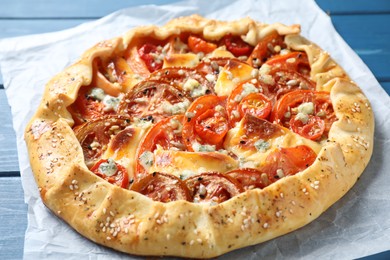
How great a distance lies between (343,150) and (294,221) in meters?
0.70

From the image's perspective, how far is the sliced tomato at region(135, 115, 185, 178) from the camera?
14.6 feet

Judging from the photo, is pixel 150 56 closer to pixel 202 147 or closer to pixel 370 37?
pixel 202 147

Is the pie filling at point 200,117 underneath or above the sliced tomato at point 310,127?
above

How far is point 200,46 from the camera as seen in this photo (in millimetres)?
5457

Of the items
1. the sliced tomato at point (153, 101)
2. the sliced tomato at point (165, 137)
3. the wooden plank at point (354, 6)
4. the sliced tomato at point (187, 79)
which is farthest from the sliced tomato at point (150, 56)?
the wooden plank at point (354, 6)

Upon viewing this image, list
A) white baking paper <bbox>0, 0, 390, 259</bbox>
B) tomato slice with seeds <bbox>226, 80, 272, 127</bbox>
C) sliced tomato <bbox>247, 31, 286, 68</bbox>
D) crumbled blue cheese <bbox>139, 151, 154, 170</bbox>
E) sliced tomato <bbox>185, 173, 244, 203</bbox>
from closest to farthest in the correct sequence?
1. white baking paper <bbox>0, 0, 390, 259</bbox>
2. sliced tomato <bbox>185, 173, 244, 203</bbox>
3. crumbled blue cheese <bbox>139, 151, 154, 170</bbox>
4. tomato slice with seeds <bbox>226, 80, 272, 127</bbox>
5. sliced tomato <bbox>247, 31, 286, 68</bbox>

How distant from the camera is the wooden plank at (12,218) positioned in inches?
161

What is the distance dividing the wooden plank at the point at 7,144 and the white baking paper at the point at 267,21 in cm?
7

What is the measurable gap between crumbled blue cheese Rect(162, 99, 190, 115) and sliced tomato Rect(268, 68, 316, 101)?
2.04 ft

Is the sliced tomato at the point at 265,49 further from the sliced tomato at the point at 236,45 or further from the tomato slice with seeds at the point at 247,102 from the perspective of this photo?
the tomato slice with seeds at the point at 247,102

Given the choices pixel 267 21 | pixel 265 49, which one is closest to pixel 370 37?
pixel 267 21

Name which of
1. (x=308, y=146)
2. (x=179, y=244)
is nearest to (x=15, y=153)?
(x=179, y=244)

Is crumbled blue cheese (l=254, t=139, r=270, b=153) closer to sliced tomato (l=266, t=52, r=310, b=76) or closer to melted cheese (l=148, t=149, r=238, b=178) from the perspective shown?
melted cheese (l=148, t=149, r=238, b=178)

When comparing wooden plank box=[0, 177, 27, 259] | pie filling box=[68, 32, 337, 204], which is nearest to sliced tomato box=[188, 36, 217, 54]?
pie filling box=[68, 32, 337, 204]
